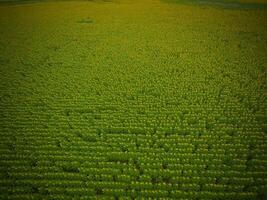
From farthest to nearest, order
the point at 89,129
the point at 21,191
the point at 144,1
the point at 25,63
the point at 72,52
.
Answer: the point at 144,1, the point at 72,52, the point at 25,63, the point at 89,129, the point at 21,191

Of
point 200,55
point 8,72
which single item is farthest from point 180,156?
point 8,72

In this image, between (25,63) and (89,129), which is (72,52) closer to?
(25,63)

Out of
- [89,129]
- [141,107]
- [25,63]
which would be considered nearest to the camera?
[89,129]

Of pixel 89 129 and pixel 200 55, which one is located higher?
pixel 200 55

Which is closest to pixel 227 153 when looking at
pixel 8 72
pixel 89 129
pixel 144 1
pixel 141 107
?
pixel 141 107

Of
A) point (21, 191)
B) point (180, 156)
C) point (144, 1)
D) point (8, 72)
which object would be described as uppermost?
point (144, 1)

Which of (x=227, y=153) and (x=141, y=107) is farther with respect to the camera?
(x=141, y=107)
